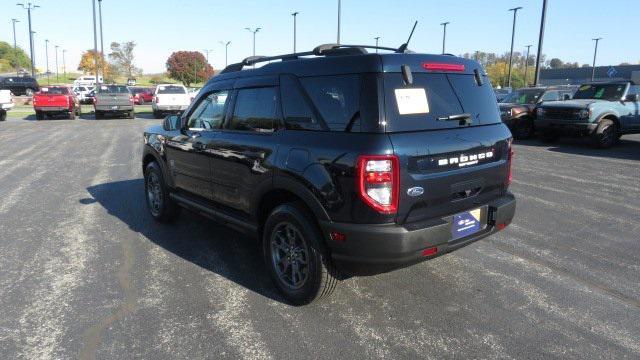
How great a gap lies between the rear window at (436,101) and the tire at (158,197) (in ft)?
11.1

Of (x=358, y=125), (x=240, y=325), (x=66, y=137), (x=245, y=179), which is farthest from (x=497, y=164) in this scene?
(x=66, y=137)

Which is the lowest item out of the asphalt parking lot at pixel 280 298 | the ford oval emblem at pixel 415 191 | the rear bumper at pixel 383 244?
the asphalt parking lot at pixel 280 298

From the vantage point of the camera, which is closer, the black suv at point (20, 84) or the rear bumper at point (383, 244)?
the rear bumper at point (383, 244)

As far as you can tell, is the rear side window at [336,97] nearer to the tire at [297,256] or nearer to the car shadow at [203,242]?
the tire at [297,256]

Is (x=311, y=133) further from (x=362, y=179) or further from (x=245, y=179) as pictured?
(x=245, y=179)

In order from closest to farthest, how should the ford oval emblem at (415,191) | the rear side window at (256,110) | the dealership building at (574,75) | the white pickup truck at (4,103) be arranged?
the ford oval emblem at (415,191) → the rear side window at (256,110) → the white pickup truck at (4,103) → the dealership building at (574,75)

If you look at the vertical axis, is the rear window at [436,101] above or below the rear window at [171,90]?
below

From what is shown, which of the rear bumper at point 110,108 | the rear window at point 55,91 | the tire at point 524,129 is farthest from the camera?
the rear window at point 55,91

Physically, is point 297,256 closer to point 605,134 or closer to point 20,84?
point 605,134

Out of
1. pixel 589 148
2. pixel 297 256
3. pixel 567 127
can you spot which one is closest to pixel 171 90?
pixel 567 127

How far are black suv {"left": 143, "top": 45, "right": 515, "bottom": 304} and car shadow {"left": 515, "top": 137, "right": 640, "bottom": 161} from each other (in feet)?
32.2

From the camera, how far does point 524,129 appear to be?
50.9 ft

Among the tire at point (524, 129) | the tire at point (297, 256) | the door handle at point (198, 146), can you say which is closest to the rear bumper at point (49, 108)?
the tire at point (524, 129)

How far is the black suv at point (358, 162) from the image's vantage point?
10.3 ft
